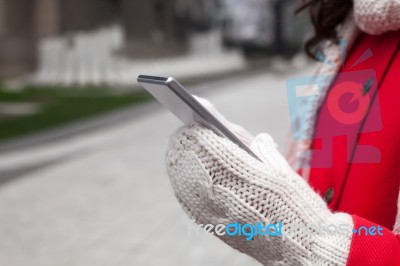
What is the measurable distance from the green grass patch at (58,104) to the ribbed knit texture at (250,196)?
784cm

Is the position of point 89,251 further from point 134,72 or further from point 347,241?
point 134,72

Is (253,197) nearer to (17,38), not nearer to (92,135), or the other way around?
(92,135)

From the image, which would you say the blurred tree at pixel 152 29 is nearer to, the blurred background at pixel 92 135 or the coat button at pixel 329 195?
the blurred background at pixel 92 135

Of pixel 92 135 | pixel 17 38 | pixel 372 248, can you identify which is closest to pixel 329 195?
pixel 372 248

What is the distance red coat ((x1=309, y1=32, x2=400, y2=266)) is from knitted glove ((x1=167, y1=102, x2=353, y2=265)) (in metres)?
0.05

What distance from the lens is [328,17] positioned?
1.49 metres

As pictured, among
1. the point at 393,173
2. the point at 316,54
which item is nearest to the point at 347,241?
the point at 393,173

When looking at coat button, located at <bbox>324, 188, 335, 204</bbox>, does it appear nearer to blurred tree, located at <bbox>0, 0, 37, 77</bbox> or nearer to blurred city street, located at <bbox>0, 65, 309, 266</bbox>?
blurred city street, located at <bbox>0, 65, 309, 266</bbox>

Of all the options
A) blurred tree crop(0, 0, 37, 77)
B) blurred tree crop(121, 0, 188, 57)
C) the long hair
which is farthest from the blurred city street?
blurred tree crop(121, 0, 188, 57)

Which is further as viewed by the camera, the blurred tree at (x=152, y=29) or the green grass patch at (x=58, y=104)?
the blurred tree at (x=152, y=29)

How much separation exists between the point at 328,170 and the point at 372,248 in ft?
0.97

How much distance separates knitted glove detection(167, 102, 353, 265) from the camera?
3.17ft

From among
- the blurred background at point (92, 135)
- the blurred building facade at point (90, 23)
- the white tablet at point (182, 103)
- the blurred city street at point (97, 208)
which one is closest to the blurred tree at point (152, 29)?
the blurred building facade at point (90, 23)

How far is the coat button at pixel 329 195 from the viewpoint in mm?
1201
